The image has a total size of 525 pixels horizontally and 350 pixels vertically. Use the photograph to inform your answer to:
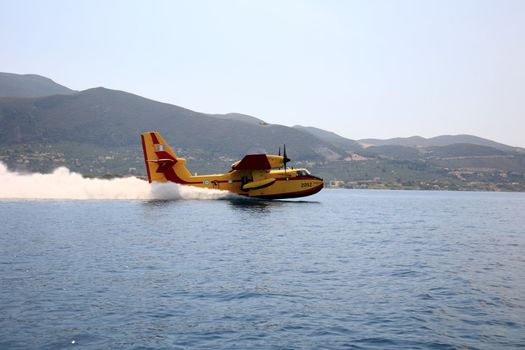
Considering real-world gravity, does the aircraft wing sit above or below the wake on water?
above

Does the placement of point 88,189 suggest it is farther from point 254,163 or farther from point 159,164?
point 254,163

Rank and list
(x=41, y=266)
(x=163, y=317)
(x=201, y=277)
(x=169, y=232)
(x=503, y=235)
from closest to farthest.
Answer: (x=163, y=317)
(x=201, y=277)
(x=41, y=266)
(x=169, y=232)
(x=503, y=235)

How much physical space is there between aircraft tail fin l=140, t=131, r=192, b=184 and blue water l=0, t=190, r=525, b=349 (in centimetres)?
3615

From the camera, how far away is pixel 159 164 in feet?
241

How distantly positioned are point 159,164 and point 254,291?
56.9 metres

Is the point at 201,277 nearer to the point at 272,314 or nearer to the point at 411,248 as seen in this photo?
the point at 272,314

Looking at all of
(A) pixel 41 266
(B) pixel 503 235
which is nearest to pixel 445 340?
(A) pixel 41 266

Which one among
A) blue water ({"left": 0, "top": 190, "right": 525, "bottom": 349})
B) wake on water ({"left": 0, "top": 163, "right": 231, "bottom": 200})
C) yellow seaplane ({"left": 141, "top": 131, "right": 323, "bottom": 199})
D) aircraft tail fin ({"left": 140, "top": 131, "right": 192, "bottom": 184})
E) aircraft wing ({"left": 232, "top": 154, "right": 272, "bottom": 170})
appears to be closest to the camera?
blue water ({"left": 0, "top": 190, "right": 525, "bottom": 349})

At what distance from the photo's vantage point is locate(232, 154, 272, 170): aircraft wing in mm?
67562

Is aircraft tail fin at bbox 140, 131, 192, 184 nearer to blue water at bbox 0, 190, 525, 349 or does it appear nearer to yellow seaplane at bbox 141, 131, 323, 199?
yellow seaplane at bbox 141, 131, 323, 199

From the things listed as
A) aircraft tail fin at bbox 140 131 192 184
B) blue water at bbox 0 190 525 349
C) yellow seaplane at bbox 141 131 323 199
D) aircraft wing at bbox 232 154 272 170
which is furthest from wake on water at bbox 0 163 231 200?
blue water at bbox 0 190 525 349

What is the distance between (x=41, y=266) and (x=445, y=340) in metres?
19.1

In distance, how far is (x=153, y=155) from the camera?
7388 cm

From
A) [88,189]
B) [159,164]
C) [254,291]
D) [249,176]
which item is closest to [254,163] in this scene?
[249,176]
